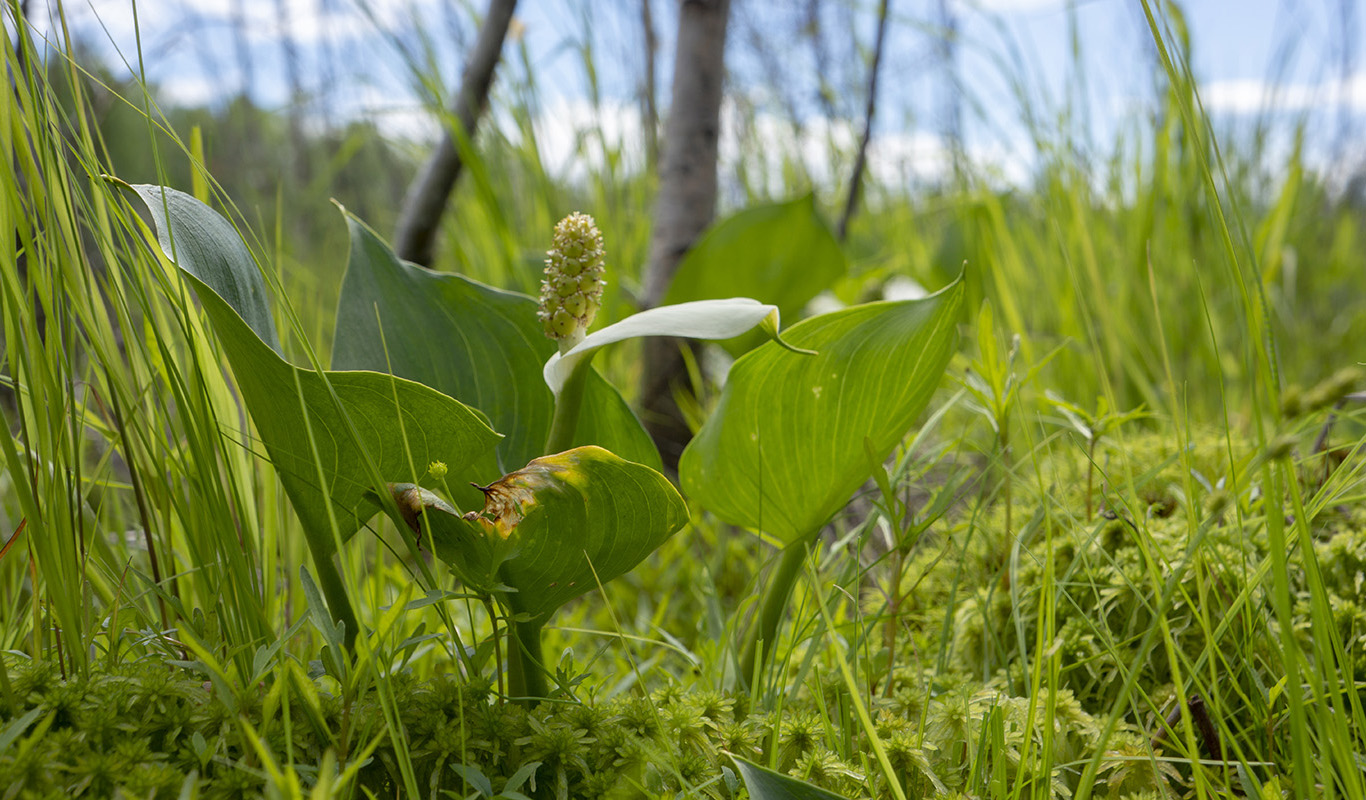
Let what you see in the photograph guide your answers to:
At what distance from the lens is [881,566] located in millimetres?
866

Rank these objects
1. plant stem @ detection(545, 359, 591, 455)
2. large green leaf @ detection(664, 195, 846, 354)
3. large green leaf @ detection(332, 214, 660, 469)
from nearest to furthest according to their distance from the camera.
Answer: plant stem @ detection(545, 359, 591, 455) < large green leaf @ detection(332, 214, 660, 469) < large green leaf @ detection(664, 195, 846, 354)

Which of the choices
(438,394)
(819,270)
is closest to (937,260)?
(819,270)

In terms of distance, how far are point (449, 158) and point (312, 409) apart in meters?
0.95

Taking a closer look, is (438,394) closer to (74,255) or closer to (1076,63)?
(74,255)

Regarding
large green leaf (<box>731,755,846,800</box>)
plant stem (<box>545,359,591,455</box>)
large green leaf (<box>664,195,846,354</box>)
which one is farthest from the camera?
large green leaf (<box>664,195,846,354</box>)

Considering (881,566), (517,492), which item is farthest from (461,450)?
(881,566)

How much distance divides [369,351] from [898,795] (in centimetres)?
42

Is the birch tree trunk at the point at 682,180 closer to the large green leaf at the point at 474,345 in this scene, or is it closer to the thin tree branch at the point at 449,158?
the thin tree branch at the point at 449,158

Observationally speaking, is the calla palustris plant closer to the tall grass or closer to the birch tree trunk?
the tall grass

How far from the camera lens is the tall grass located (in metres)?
0.38

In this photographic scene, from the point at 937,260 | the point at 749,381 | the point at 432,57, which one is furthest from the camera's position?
the point at 937,260

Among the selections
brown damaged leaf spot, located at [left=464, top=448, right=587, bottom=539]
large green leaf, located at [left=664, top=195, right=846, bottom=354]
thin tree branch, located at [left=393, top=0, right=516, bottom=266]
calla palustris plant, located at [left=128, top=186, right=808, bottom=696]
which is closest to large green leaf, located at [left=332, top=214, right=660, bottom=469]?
calla palustris plant, located at [left=128, top=186, right=808, bottom=696]

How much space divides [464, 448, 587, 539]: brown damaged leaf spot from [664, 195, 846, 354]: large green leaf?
31.0 inches

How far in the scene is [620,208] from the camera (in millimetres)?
1553
